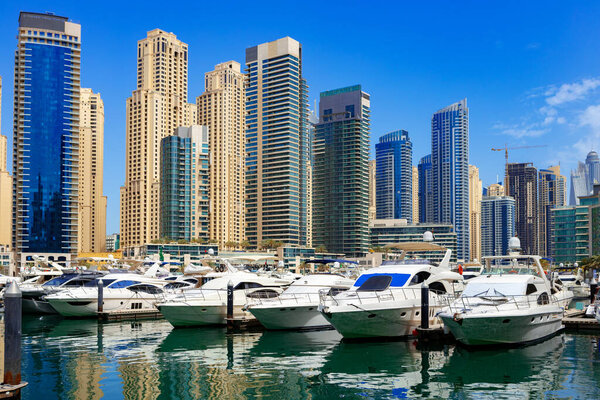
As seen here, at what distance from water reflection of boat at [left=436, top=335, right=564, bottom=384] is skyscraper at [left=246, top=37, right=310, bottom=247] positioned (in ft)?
535

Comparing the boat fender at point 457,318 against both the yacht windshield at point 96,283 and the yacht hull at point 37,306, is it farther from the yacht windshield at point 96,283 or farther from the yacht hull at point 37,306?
the yacht hull at point 37,306

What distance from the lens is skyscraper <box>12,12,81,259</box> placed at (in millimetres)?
163750

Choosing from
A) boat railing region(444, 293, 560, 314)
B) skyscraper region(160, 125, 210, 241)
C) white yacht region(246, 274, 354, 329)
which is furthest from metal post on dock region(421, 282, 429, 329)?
skyscraper region(160, 125, 210, 241)

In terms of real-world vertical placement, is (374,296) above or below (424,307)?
above

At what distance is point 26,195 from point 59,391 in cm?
15994

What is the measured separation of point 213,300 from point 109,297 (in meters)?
9.23

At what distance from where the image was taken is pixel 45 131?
16538 centimetres

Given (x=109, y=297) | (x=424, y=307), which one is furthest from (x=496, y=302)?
(x=109, y=297)

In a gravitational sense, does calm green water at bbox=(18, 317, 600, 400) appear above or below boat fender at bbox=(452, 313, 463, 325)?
below

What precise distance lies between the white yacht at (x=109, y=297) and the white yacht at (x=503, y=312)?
2254cm

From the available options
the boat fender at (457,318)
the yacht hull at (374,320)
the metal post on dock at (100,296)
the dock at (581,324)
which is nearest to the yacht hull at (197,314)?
the metal post on dock at (100,296)

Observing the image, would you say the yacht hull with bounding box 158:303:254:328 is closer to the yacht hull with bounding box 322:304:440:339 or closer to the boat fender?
the yacht hull with bounding box 322:304:440:339

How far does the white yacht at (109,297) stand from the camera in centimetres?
4131

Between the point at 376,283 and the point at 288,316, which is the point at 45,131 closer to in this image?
the point at 288,316
